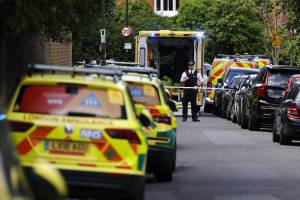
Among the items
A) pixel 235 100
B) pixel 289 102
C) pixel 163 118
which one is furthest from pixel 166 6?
pixel 163 118

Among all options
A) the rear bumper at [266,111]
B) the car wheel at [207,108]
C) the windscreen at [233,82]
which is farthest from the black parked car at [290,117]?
the car wheel at [207,108]

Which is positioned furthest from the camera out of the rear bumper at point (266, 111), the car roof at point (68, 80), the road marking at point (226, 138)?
the rear bumper at point (266, 111)

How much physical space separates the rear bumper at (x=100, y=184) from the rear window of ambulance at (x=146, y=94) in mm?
4212

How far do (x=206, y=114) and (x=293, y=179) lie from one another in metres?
22.4

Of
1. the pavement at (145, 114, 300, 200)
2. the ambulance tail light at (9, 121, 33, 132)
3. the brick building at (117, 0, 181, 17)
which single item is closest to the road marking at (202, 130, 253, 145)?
the pavement at (145, 114, 300, 200)

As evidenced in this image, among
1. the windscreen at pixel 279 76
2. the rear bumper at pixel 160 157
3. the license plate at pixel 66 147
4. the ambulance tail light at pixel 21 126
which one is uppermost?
the ambulance tail light at pixel 21 126

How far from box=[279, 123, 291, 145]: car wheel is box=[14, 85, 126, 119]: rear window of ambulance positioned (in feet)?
36.5

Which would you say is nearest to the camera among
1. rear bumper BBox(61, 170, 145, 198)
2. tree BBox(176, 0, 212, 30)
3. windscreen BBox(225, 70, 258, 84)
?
rear bumper BBox(61, 170, 145, 198)

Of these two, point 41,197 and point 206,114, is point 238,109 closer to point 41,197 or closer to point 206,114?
point 206,114

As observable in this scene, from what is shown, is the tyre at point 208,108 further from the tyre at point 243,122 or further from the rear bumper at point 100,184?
the rear bumper at point 100,184

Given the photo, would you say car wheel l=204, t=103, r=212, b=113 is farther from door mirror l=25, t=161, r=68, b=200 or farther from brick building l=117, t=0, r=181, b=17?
brick building l=117, t=0, r=181, b=17

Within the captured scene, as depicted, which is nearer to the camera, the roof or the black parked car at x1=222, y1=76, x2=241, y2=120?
the black parked car at x1=222, y1=76, x2=241, y2=120

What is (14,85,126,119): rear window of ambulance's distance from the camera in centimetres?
896

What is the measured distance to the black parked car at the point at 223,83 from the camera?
33.0 metres
